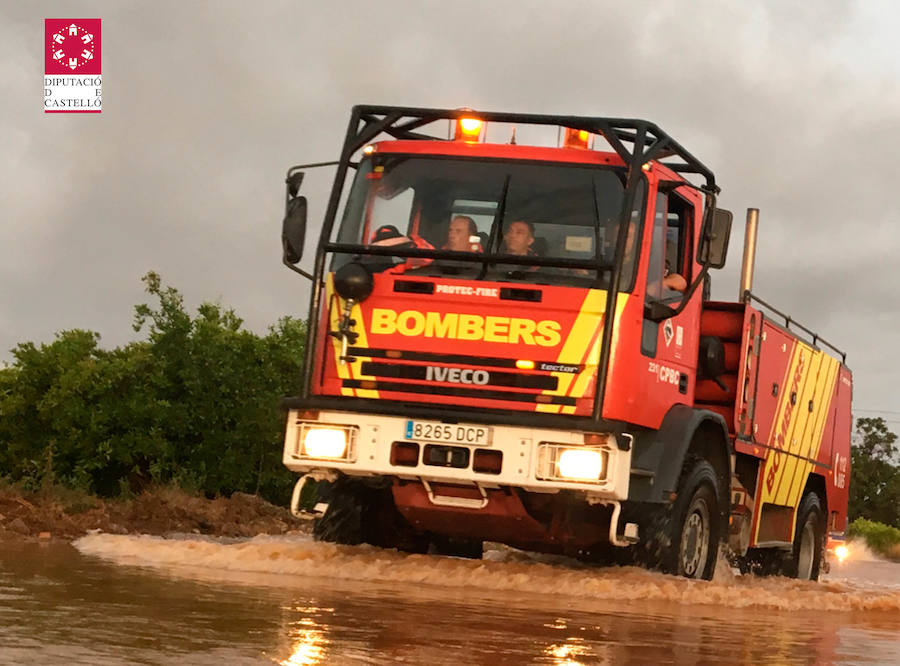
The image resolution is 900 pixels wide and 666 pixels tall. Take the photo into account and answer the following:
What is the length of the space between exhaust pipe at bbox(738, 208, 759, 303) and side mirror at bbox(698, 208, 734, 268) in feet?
7.15

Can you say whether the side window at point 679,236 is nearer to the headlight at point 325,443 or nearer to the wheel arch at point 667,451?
the wheel arch at point 667,451

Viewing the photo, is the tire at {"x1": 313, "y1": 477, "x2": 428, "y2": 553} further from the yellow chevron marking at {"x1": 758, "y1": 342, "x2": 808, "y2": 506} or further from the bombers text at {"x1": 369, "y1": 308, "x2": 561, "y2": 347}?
the yellow chevron marking at {"x1": 758, "y1": 342, "x2": 808, "y2": 506}

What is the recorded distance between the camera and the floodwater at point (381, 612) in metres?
6.69

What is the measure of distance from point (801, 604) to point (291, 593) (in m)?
4.10

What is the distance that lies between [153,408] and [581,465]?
9.57 meters

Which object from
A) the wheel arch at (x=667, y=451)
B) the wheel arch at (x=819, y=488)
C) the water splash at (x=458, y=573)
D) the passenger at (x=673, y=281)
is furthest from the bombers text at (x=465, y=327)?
the wheel arch at (x=819, y=488)

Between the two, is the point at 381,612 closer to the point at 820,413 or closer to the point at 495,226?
the point at 495,226

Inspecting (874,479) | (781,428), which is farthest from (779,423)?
(874,479)

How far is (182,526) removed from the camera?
17000 mm

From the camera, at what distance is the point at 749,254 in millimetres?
15648

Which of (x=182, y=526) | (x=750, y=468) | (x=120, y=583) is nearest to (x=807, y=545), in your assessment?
(x=750, y=468)

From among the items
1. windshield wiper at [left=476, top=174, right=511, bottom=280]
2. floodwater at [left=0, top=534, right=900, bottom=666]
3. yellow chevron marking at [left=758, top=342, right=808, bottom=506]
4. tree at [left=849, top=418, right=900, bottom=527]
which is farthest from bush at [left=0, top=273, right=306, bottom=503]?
tree at [left=849, top=418, right=900, bottom=527]

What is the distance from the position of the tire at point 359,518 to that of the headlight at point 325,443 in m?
1.13

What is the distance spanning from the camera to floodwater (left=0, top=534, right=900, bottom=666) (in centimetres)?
669
